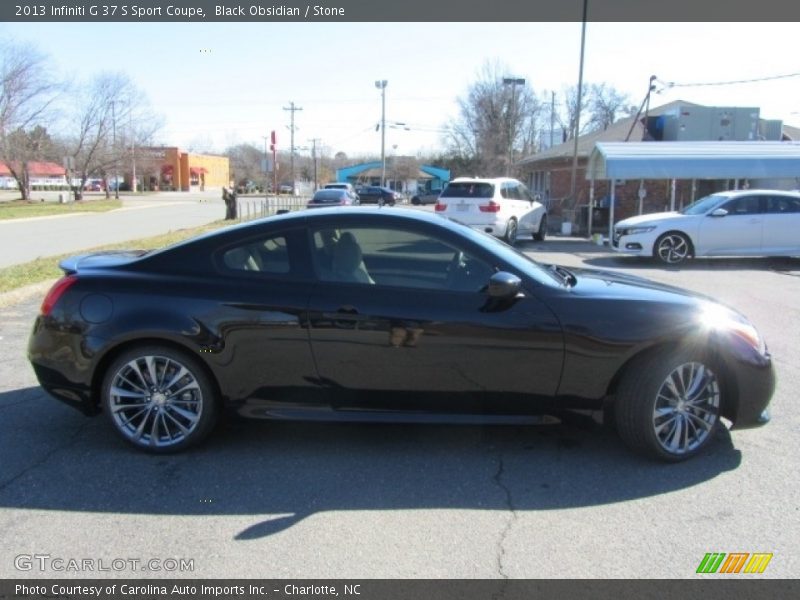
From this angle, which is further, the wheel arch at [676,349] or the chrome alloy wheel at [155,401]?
the chrome alloy wheel at [155,401]

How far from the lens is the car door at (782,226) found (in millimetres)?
13188

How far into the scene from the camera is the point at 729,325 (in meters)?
3.93

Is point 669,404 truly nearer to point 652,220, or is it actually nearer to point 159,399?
point 159,399

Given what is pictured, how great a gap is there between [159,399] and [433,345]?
5.69 feet

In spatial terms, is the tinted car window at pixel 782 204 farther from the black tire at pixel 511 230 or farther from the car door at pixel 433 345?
the car door at pixel 433 345

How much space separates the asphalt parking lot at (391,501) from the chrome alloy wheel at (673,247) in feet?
30.1

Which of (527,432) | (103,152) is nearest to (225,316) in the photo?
(527,432)

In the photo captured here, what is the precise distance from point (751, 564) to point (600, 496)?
790 mm

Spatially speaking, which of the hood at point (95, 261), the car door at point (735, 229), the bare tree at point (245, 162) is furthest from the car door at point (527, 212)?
the bare tree at point (245, 162)

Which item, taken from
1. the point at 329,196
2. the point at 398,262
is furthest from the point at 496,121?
the point at 398,262

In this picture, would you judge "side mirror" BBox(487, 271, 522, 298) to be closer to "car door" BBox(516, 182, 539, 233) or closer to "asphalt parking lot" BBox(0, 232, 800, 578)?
"asphalt parking lot" BBox(0, 232, 800, 578)

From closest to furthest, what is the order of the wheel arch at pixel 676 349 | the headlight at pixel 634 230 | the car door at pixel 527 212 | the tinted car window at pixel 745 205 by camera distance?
the wheel arch at pixel 676 349 → the tinted car window at pixel 745 205 → the headlight at pixel 634 230 → the car door at pixel 527 212
